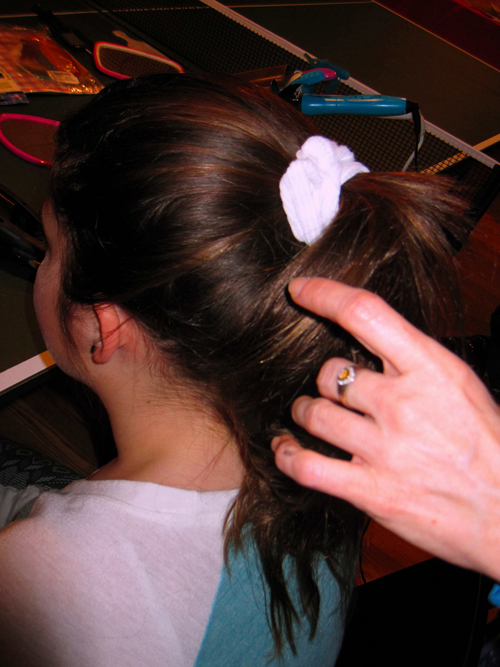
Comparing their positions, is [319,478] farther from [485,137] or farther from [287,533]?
[485,137]

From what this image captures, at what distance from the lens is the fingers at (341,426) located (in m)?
0.49

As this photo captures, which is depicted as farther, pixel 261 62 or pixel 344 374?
pixel 261 62

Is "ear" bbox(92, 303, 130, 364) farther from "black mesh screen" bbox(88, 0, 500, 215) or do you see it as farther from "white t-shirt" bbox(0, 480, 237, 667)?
"black mesh screen" bbox(88, 0, 500, 215)

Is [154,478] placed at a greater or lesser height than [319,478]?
lesser

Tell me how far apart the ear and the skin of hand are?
0.45 metres

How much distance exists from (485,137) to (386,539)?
7.82 ft

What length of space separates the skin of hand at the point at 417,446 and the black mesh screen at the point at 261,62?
99cm

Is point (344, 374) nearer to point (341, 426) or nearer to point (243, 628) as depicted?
point (341, 426)

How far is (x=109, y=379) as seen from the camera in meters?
0.93

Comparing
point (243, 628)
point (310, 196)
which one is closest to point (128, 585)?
point (243, 628)

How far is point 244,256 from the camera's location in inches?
26.8

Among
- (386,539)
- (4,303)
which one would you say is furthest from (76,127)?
(386,539)

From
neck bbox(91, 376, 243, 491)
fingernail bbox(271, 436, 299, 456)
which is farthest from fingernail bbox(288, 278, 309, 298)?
neck bbox(91, 376, 243, 491)

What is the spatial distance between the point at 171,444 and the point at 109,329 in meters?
0.24
